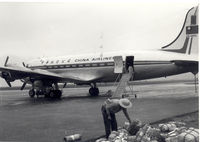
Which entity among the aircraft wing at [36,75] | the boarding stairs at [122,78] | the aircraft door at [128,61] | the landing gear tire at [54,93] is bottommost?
the landing gear tire at [54,93]

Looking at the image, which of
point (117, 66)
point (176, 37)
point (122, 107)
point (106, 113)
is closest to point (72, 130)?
point (106, 113)

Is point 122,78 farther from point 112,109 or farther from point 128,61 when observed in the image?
point 112,109

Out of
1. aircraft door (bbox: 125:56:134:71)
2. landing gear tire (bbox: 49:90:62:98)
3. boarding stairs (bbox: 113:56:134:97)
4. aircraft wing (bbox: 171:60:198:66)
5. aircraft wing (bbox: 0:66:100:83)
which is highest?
aircraft door (bbox: 125:56:134:71)

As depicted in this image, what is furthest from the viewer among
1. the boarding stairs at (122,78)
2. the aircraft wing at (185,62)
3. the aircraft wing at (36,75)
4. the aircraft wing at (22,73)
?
the aircraft wing at (36,75)

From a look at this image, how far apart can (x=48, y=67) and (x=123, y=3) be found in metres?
16.2

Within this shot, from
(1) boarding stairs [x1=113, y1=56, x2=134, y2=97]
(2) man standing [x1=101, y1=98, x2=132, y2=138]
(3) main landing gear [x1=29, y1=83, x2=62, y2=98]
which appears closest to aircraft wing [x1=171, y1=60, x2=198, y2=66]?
(1) boarding stairs [x1=113, y1=56, x2=134, y2=97]

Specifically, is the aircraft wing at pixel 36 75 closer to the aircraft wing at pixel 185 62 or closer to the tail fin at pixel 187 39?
the tail fin at pixel 187 39

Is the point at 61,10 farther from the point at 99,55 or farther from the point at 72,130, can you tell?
the point at 99,55

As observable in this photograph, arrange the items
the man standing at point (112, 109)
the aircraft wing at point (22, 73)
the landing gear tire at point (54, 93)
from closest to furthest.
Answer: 1. the man standing at point (112, 109)
2. the aircraft wing at point (22, 73)
3. the landing gear tire at point (54, 93)

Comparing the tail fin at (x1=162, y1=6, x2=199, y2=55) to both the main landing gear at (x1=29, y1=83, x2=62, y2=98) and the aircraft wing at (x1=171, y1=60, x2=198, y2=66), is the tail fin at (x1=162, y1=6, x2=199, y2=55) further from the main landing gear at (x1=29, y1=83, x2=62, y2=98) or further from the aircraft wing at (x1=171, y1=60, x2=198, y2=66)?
the main landing gear at (x1=29, y1=83, x2=62, y2=98)

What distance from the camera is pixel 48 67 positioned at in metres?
25.0

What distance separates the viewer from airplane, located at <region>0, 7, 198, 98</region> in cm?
1862

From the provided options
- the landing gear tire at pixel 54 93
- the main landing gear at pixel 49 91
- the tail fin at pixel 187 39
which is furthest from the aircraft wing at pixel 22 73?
the tail fin at pixel 187 39

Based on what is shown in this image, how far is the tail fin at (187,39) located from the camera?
17873 millimetres
